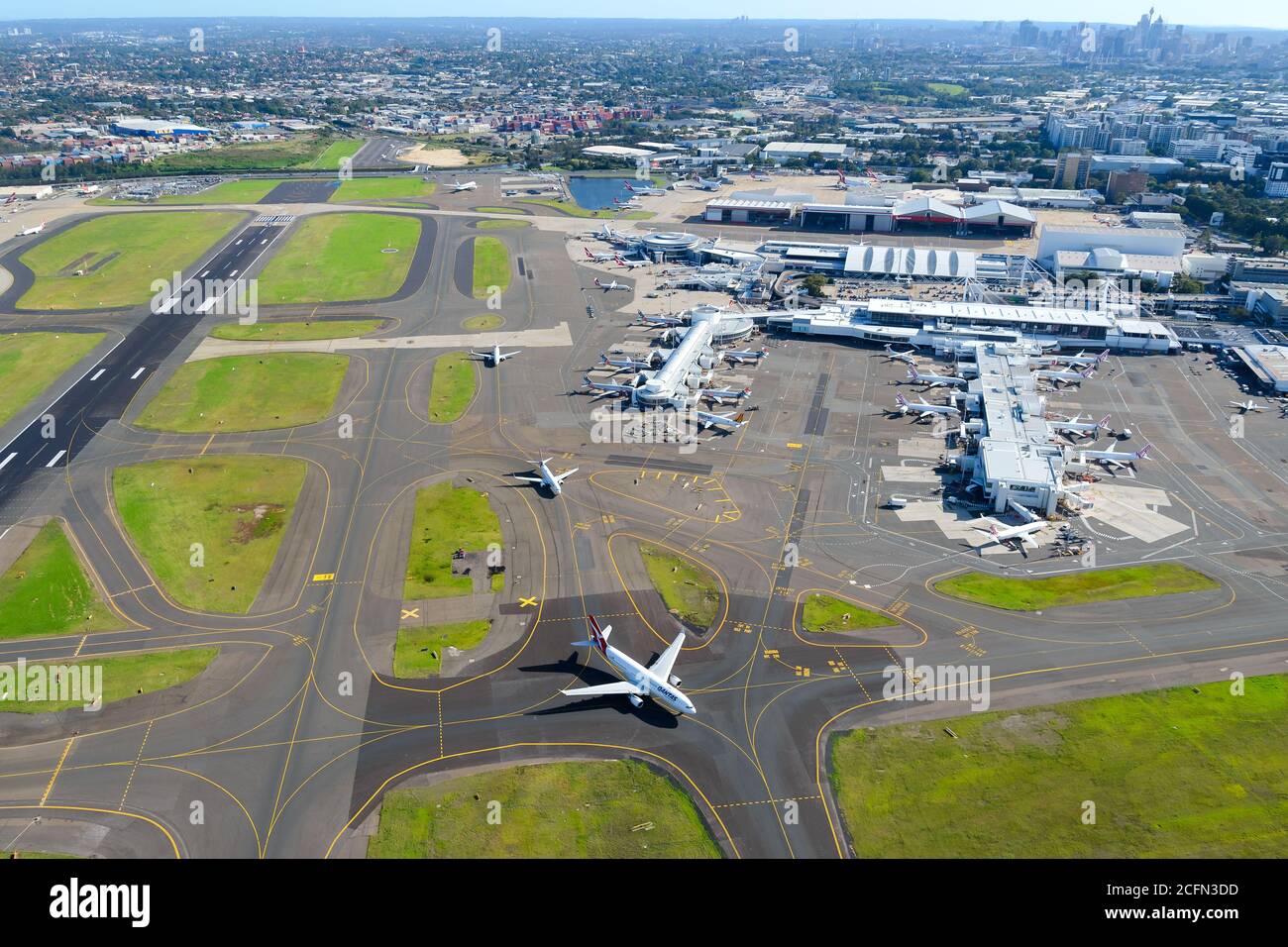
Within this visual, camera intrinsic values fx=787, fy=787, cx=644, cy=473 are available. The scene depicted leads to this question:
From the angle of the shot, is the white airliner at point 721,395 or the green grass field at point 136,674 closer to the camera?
the green grass field at point 136,674

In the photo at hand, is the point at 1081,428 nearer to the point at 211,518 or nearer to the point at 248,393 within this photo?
the point at 211,518

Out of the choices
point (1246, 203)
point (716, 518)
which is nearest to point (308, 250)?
point (716, 518)

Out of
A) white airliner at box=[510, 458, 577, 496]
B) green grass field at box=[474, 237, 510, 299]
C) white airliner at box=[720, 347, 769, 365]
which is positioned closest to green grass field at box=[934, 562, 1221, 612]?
white airliner at box=[510, 458, 577, 496]

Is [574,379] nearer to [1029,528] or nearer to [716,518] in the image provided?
[716,518]

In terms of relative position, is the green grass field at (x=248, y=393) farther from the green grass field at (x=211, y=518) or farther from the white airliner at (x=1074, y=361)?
the white airliner at (x=1074, y=361)

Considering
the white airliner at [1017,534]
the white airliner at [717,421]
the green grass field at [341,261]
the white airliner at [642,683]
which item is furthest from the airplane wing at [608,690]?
the green grass field at [341,261]

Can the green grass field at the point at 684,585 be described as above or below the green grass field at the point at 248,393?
below

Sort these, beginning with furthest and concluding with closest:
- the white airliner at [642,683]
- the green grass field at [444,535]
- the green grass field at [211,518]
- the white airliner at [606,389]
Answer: the white airliner at [606,389], the green grass field at [211,518], the green grass field at [444,535], the white airliner at [642,683]
